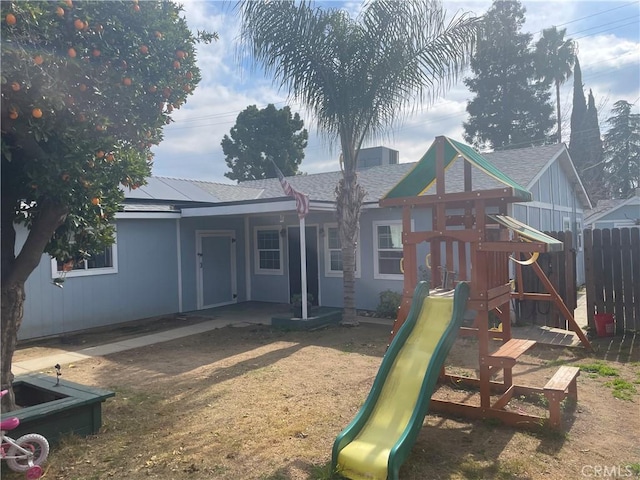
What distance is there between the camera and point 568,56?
3262 centimetres

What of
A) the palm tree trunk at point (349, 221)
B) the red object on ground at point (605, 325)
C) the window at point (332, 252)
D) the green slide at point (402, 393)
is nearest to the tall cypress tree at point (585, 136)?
the window at point (332, 252)

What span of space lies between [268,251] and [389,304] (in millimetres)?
4337

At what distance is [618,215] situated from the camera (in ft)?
80.2

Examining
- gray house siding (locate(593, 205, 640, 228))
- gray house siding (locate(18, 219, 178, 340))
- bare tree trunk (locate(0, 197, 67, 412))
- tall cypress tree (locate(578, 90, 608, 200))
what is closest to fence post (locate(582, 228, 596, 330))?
bare tree trunk (locate(0, 197, 67, 412))

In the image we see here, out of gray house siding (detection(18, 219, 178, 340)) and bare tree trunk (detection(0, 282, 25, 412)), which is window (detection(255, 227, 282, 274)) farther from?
bare tree trunk (detection(0, 282, 25, 412))

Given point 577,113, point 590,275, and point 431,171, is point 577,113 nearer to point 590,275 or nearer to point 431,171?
point 590,275

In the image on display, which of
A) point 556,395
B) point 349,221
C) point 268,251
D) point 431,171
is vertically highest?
point 431,171

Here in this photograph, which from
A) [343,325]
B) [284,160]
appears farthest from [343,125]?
[284,160]

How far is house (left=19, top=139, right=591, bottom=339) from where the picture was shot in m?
9.90

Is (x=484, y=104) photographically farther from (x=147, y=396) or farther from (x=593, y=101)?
(x=147, y=396)

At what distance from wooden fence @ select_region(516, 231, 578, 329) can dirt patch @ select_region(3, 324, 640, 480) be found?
63.3 inches

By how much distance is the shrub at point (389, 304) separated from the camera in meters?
10.4

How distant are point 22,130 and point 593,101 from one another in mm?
43537

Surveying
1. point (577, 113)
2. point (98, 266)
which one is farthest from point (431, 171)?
point (577, 113)
